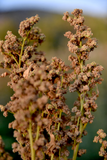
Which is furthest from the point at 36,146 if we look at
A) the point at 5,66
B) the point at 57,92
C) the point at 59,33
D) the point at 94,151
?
the point at 59,33

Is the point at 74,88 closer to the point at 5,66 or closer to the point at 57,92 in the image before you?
the point at 57,92

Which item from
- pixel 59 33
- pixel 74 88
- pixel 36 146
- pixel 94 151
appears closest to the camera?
pixel 36 146

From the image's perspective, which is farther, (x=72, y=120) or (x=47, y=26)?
(x=47, y=26)

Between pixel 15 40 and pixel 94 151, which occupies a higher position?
pixel 15 40

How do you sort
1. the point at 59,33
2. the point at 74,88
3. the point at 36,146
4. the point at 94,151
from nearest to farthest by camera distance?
1. the point at 36,146
2. the point at 74,88
3. the point at 94,151
4. the point at 59,33

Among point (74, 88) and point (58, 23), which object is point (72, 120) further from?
point (58, 23)

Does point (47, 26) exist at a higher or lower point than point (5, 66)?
higher

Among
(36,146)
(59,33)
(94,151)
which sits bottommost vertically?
(36,146)

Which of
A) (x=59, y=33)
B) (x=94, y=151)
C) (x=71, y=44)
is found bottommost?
(x=94, y=151)

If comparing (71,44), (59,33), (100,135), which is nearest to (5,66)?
(71,44)
